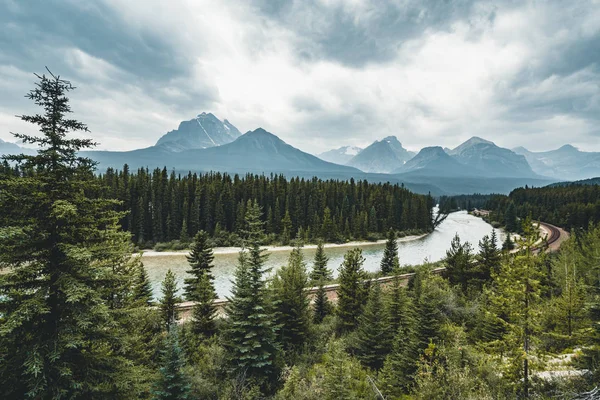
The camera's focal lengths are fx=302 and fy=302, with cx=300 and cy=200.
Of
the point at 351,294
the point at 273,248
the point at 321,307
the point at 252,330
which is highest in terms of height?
the point at 252,330

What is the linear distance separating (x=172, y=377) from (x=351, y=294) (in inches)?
609

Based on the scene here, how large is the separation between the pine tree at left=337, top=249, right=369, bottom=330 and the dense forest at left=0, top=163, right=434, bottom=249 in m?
41.6

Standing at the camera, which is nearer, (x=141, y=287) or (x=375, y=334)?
(x=375, y=334)

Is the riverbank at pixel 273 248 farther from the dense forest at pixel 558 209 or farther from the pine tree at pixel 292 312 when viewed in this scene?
the pine tree at pixel 292 312

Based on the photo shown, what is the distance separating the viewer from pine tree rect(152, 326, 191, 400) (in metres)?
11.2

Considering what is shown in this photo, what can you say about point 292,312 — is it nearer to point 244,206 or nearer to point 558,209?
point 244,206

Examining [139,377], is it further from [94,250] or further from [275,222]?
[275,222]

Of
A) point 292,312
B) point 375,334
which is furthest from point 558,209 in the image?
point 292,312

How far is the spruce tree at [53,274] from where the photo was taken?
309 inches

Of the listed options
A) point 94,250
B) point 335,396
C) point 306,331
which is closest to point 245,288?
point 306,331

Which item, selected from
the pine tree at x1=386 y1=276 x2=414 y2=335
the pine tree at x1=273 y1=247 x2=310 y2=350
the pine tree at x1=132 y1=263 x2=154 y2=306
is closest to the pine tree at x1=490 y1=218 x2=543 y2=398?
the pine tree at x1=386 y1=276 x2=414 y2=335

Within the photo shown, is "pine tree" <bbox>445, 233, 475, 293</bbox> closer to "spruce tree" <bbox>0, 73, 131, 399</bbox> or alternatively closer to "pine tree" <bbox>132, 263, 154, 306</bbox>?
"pine tree" <bbox>132, 263, 154, 306</bbox>

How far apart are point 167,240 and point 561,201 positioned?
429 ft

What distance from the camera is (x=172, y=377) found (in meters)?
11.2
